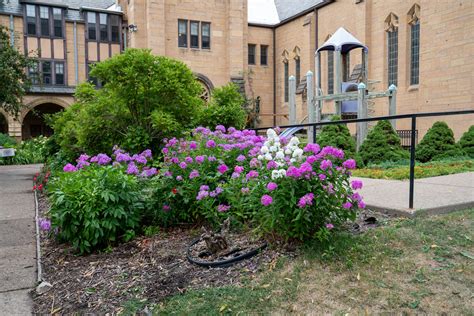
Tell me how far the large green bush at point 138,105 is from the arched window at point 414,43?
1624 centimetres

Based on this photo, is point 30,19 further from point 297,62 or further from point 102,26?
point 297,62

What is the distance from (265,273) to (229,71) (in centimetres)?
2827

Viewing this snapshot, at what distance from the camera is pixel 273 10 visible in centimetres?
3569

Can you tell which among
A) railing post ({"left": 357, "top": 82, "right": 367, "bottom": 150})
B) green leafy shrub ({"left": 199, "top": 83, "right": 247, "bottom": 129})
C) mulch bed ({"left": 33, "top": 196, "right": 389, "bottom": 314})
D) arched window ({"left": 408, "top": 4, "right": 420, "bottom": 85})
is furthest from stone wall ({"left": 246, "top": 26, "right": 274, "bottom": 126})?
mulch bed ({"left": 33, "top": 196, "right": 389, "bottom": 314})

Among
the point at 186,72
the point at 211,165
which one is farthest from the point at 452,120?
the point at 211,165

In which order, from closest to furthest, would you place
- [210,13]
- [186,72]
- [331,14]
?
[186,72] → [331,14] → [210,13]

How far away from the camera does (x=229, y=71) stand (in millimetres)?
30688

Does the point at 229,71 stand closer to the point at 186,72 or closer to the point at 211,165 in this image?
the point at 186,72

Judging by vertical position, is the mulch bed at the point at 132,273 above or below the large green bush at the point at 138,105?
below

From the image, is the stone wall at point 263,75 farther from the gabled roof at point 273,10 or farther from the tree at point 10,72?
the tree at point 10,72

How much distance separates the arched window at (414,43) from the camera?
818 inches

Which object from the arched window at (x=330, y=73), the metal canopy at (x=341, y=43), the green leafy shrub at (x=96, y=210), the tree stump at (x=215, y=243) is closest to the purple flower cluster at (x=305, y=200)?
the tree stump at (x=215, y=243)

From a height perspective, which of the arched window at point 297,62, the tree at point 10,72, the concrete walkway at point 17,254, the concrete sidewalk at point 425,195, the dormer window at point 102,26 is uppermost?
the dormer window at point 102,26

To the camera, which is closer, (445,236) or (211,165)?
(445,236)
